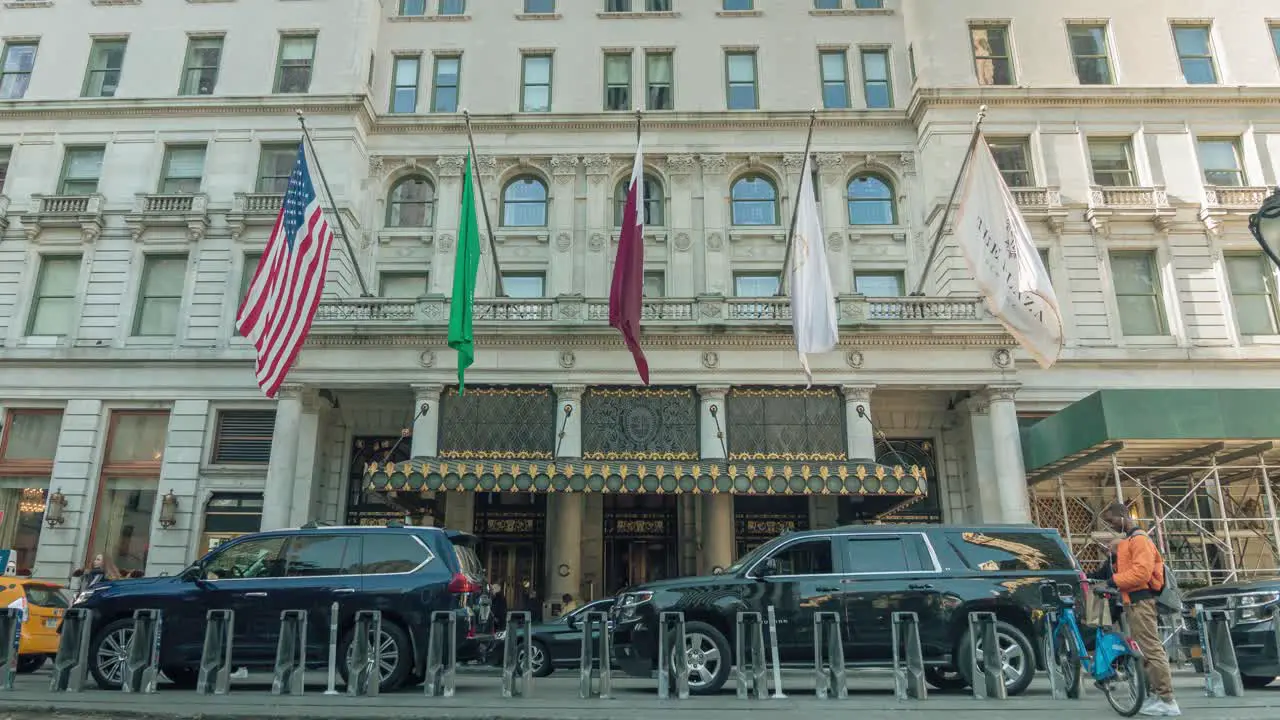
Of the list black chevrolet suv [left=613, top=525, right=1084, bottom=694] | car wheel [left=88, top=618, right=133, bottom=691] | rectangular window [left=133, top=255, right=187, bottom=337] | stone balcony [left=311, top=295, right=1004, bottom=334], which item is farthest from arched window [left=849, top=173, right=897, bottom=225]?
car wheel [left=88, top=618, right=133, bottom=691]

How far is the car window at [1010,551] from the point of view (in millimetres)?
11531

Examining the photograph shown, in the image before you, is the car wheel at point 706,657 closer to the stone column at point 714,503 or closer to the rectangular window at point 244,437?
the stone column at point 714,503

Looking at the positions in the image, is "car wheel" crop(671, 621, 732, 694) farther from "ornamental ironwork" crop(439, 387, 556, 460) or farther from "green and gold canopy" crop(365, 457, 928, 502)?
"ornamental ironwork" crop(439, 387, 556, 460)

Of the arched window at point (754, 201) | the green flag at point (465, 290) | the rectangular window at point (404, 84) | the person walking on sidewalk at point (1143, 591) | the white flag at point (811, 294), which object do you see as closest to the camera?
the person walking on sidewalk at point (1143, 591)

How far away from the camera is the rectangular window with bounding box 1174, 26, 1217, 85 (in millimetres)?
27562

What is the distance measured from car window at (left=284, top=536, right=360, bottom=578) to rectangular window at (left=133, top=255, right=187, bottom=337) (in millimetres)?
17660

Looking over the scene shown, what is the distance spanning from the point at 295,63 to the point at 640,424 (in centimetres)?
1770

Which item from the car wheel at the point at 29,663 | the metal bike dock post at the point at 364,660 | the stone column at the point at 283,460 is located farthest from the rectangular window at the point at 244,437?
the metal bike dock post at the point at 364,660

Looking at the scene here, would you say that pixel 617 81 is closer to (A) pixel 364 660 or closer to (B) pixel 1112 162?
(B) pixel 1112 162

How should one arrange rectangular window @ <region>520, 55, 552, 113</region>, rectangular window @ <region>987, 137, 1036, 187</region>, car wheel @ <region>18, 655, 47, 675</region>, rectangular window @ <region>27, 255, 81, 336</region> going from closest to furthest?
car wheel @ <region>18, 655, 47, 675</region>
rectangular window @ <region>987, 137, 1036, 187</region>
rectangular window @ <region>27, 255, 81, 336</region>
rectangular window @ <region>520, 55, 552, 113</region>

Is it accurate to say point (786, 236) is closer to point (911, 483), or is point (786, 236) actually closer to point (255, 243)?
point (911, 483)

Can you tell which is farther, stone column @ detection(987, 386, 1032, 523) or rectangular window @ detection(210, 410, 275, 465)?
rectangular window @ detection(210, 410, 275, 465)

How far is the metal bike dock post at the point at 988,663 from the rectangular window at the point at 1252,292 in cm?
2012

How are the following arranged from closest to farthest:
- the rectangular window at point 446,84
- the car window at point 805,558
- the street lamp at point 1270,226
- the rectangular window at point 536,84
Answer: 1. the street lamp at point 1270,226
2. the car window at point 805,558
3. the rectangular window at point 536,84
4. the rectangular window at point 446,84
